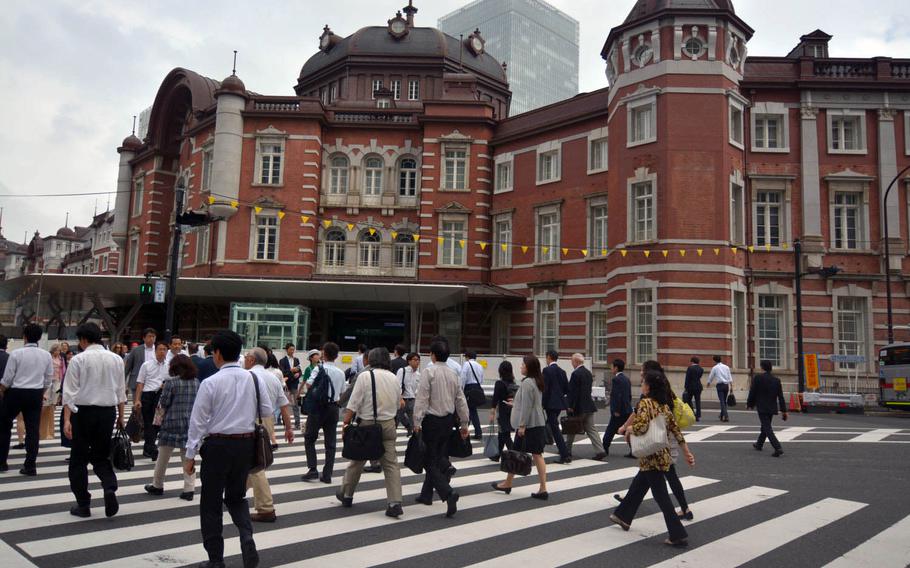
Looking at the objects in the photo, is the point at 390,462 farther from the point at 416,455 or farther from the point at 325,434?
the point at 325,434

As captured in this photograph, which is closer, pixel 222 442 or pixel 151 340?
pixel 222 442

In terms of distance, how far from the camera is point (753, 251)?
24.4 m

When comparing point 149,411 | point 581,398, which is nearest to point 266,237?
point 149,411

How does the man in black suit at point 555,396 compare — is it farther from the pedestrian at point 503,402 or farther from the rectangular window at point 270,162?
the rectangular window at point 270,162

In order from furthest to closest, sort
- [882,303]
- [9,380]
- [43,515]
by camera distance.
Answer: [882,303]
[9,380]
[43,515]

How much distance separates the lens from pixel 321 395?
347 inches

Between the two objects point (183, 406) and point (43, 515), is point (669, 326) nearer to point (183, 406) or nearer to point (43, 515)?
point (183, 406)

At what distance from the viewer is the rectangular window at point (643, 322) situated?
76.5ft

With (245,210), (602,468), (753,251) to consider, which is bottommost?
(602,468)

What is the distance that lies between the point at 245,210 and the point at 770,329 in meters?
22.6

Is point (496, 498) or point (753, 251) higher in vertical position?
point (753, 251)

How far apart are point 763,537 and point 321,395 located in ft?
17.7

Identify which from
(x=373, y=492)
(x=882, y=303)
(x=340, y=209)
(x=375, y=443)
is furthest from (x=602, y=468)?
(x=340, y=209)

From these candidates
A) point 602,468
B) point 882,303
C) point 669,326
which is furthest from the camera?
point 882,303
